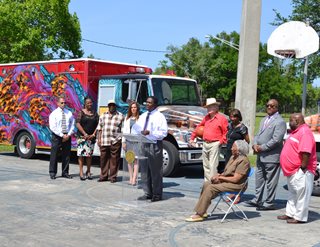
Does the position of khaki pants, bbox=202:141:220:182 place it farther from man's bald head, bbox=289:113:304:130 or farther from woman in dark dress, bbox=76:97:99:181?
woman in dark dress, bbox=76:97:99:181

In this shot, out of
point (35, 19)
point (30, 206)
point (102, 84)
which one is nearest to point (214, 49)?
point (35, 19)

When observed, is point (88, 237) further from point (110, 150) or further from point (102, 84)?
point (102, 84)

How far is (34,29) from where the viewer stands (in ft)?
96.6

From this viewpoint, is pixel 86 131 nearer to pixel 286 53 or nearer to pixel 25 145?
pixel 25 145

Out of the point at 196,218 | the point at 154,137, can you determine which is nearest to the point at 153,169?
the point at 154,137

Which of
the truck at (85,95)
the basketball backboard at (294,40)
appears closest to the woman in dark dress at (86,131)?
the truck at (85,95)

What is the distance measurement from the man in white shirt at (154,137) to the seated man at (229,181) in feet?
5.10

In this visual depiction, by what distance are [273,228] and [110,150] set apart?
475cm

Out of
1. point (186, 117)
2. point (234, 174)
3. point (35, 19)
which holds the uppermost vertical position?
point (35, 19)

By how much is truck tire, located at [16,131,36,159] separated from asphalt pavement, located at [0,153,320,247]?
3699 mm

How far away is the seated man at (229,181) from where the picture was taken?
23.9 feet

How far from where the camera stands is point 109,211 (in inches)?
319

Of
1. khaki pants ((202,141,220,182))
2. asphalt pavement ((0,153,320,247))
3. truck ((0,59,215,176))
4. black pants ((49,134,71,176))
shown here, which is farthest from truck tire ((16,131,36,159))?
khaki pants ((202,141,220,182))

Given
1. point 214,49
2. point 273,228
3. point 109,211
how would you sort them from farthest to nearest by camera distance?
point 214,49
point 109,211
point 273,228
